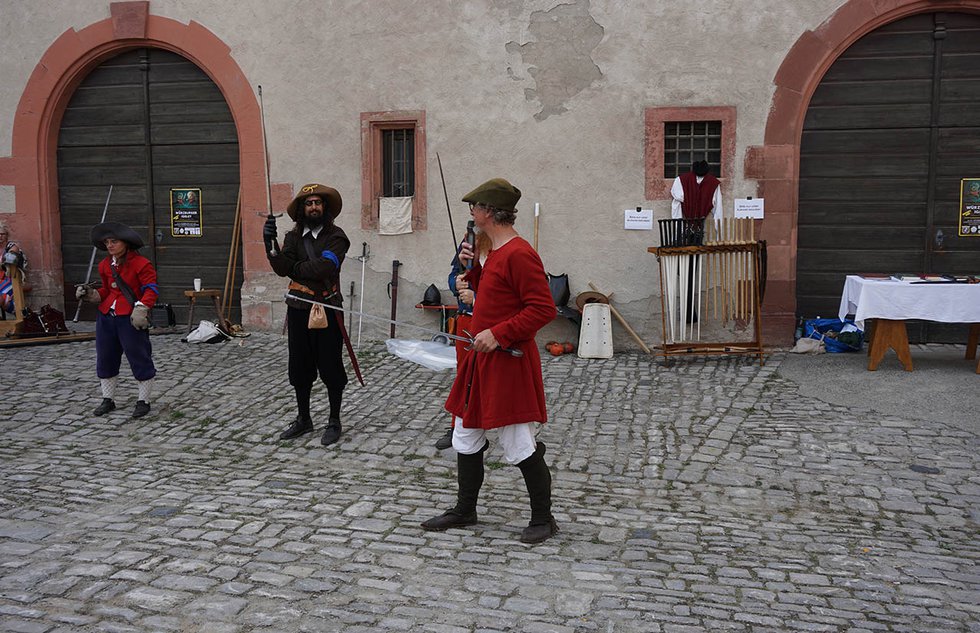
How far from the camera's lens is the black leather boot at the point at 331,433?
6.82 metres

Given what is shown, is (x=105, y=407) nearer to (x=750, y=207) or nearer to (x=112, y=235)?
(x=112, y=235)

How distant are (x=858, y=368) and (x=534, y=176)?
4121 mm

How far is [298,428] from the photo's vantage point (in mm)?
7066

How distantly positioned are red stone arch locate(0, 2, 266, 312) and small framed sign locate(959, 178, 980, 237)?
27.0ft

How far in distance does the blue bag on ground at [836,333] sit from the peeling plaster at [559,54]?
3.73 meters

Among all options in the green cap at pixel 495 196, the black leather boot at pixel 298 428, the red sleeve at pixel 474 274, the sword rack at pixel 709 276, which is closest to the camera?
the green cap at pixel 495 196

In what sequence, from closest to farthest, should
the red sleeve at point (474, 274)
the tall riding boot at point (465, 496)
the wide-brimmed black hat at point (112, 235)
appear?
the tall riding boot at point (465, 496)
the red sleeve at point (474, 274)
the wide-brimmed black hat at point (112, 235)

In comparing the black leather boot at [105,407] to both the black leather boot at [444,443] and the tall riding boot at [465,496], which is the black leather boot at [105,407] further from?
the tall riding boot at [465,496]

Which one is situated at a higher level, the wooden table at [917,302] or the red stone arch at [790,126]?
the red stone arch at [790,126]

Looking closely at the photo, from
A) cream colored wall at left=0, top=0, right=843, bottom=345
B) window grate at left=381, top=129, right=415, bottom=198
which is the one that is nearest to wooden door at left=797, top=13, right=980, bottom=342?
cream colored wall at left=0, top=0, right=843, bottom=345

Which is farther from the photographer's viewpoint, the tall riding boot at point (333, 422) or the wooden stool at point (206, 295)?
the wooden stool at point (206, 295)

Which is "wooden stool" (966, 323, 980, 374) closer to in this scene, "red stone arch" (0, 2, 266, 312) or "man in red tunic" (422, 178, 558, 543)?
"man in red tunic" (422, 178, 558, 543)

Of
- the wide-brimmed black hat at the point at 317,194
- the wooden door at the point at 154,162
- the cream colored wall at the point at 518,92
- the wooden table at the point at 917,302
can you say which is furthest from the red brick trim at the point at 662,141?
the wooden door at the point at 154,162

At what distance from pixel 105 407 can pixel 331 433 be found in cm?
230
